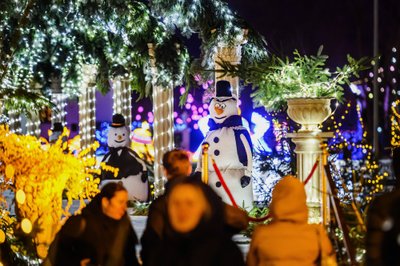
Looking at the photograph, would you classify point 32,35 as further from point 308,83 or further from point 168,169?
point 168,169

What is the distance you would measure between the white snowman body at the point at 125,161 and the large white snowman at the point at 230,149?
3263 millimetres

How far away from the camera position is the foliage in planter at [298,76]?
13.9 m

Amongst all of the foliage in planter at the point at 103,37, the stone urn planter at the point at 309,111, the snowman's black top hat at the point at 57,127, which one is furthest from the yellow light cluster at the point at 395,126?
the snowman's black top hat at the point at 57,127

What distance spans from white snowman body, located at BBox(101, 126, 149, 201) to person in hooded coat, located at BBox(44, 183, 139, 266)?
37.4 ft

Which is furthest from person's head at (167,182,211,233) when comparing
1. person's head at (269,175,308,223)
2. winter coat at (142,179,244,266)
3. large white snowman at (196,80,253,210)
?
large white snowman at (196,80,253,210)

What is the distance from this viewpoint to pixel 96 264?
6.64 meters

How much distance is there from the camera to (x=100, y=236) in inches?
261

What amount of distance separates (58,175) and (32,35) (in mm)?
5560

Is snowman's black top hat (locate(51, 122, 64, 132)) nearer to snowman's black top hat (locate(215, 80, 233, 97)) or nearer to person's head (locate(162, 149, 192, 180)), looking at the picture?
snowman's black top hat (locate(215, 80, 233, 97))

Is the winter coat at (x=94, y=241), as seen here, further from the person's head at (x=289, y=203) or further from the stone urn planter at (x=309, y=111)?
the stone urn planter at (x=309, y=111)

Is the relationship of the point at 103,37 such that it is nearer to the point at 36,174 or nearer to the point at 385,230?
the point at 36,174

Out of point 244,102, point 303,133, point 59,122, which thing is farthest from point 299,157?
point 244,102

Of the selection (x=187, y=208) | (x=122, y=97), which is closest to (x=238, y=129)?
(x=122, y=97)

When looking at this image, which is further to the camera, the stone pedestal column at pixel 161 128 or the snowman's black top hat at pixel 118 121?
the snowman's black top hat at pixel 118 121
